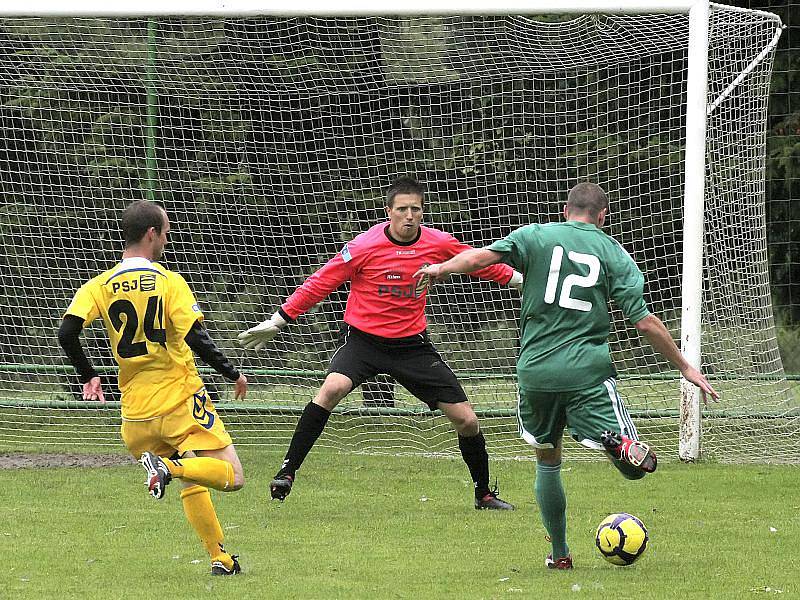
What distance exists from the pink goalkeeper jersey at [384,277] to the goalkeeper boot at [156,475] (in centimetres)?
257

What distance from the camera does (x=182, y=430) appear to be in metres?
5.88

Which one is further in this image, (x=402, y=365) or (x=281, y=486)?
(x=402, y=365)

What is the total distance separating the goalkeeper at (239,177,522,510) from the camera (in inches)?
307

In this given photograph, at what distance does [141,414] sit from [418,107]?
5.73m

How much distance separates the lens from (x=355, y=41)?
10.7 m

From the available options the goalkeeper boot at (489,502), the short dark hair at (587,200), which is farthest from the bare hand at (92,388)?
the goalkeeper boot at (489,502)

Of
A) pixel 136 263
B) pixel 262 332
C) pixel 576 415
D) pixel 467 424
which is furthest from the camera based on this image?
pixel 467 424

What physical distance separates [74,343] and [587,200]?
2495mm

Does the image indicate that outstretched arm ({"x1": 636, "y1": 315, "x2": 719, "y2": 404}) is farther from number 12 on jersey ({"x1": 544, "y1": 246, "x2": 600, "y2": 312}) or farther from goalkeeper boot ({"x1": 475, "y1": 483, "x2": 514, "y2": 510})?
goalkeeper boot ({"x1": 475, "y1": 483, "x2": 514, "y2": 510})

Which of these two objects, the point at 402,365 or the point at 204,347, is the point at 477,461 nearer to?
the point at 402,365

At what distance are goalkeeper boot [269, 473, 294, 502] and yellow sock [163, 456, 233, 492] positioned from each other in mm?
1753

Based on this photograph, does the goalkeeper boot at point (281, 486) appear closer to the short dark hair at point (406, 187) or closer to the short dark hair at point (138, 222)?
the short dark hair at point (406, 187)

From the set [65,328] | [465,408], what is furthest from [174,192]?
[65,328]

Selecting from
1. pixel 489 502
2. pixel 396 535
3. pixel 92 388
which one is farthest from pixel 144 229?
pixel 489 502
